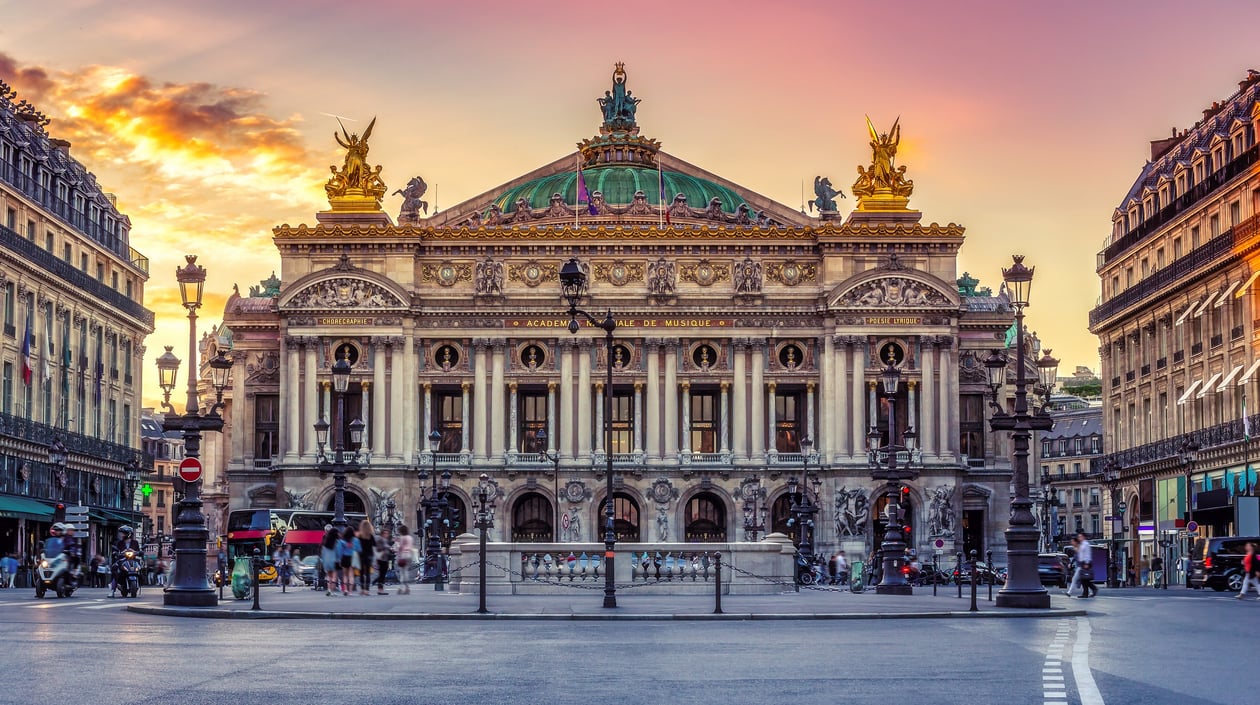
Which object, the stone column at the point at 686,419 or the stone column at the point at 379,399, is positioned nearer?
the stone column at the point at 379,399

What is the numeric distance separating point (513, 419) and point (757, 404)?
13.0m

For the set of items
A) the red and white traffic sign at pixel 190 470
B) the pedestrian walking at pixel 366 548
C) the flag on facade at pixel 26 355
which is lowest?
the pedestrian walking at pixel 366 548

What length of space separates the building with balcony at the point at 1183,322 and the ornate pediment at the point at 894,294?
8.81 m

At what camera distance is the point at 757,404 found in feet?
326

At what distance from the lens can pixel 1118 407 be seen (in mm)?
96812

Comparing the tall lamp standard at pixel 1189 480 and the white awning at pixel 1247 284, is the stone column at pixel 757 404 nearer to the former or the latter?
the tall lamp standard at pixel 1189 480

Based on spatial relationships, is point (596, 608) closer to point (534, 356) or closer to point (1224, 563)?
point (1224, 563)

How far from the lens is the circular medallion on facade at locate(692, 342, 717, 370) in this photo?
100312 millimetres

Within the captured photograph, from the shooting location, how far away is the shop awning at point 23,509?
7631 cm

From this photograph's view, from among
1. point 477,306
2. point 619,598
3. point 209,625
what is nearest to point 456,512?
point 477,306

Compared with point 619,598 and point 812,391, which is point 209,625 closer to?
point 619,598

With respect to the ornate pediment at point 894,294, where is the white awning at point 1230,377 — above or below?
below

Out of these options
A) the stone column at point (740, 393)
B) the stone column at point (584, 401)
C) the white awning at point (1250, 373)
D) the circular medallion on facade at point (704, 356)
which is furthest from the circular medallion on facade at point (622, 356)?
the white awning at point (1250, 373)

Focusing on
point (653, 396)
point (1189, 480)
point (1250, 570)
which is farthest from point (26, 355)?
point (1250, 570)
